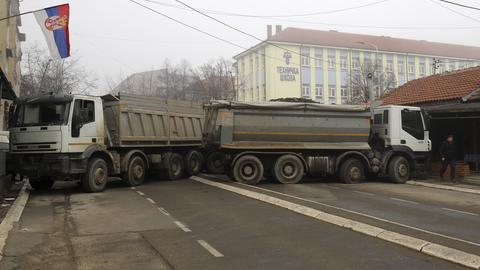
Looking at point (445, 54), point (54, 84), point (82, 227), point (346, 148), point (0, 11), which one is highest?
point (445, 54)

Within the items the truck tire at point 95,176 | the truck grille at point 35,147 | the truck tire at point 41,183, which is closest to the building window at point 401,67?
the truck tire at point 95,176

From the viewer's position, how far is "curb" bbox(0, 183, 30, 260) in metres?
8.05

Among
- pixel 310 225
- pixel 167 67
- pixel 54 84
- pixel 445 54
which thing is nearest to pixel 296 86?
pixel 167 67

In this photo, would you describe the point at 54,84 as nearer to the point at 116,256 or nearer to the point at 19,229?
the point at 19,229

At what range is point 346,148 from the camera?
1719cm

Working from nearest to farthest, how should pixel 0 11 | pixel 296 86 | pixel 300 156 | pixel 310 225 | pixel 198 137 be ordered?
1. pixel 310 225
2. pixel 300 156
3. pixel 198 137
4. pixel 0 11
5. pixel 296 86

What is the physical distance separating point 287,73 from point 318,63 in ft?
19.7

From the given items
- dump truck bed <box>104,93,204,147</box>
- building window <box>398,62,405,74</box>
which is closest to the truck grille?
dump truck bed <box>104,93,204,147</box>

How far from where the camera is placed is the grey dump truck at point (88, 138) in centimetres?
1362

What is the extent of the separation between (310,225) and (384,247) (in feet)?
6.24

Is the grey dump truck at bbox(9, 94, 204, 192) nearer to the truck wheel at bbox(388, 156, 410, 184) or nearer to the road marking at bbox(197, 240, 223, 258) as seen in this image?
the road marking at bbox(197, 240, 223, 258)

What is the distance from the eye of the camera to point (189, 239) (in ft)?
26.0

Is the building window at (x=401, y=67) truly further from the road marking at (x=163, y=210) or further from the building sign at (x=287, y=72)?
the road marking at (x=163, y=210)

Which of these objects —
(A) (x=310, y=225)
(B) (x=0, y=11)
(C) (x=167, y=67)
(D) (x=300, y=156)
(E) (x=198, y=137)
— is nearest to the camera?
(A) (x=310, y=225)
